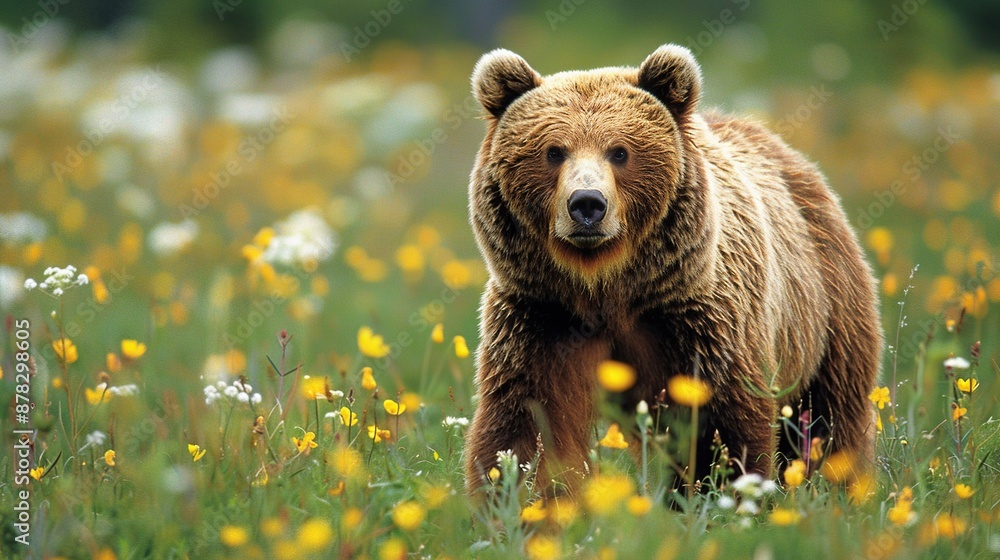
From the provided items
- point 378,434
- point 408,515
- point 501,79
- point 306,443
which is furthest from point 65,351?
point 501,79

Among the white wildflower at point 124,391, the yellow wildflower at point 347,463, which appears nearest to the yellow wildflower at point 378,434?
the yellow wildflower at point 347,463

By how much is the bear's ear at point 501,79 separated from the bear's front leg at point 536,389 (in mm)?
767

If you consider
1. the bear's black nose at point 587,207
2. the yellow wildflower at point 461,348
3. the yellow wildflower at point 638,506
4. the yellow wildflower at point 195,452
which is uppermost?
the bear's black nose at point 587,207

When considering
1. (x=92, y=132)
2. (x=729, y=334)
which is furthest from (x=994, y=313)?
(x=92, y=132)

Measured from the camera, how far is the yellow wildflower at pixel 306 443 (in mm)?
3600

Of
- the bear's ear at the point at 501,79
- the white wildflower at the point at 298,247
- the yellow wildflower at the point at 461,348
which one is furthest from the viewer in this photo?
the white wildflower at the point at 298,247

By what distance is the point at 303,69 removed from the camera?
18.9 m

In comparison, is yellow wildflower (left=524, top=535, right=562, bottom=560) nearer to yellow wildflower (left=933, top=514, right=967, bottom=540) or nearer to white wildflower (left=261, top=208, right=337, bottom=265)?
yellow wildflower (left=933, top=514, right=967, bottom=540)

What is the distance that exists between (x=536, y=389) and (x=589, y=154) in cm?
89

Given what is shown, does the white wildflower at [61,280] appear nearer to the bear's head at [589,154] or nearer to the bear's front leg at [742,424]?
the bear's head at [589,154]

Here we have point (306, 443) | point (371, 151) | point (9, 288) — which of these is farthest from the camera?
point (371, 151)

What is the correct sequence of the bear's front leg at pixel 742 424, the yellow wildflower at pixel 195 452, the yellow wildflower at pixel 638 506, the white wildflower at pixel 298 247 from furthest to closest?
the white wildflower at pixel 298 247, the bear's front leg at pixel 742 424, the yellow wildflower at pixel 195 452, the yellow wildflower at pixel 638 506

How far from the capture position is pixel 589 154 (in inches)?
153

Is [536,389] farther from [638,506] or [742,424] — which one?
[638,506]
